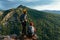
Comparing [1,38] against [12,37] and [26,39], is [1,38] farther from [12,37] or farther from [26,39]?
[26,39]

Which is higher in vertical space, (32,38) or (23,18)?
(23,18)

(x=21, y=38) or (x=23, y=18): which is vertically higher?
(x=23, y=18)

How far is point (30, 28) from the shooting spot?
120 ft

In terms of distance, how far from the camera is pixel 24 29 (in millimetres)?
37719

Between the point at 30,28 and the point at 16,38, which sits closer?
the point at 30,28

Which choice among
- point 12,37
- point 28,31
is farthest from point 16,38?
point 28,31

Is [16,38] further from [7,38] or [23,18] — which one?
[23,18]

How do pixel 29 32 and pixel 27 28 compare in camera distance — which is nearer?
pixel 29 32

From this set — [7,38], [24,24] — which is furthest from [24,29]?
[7,38]

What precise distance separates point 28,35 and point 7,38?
3781 millimetres

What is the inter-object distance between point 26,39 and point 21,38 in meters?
0.85

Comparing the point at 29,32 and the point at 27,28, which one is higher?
the point at 27,28

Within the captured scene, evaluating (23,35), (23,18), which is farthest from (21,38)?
(23,18)

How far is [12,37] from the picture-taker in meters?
39.0
